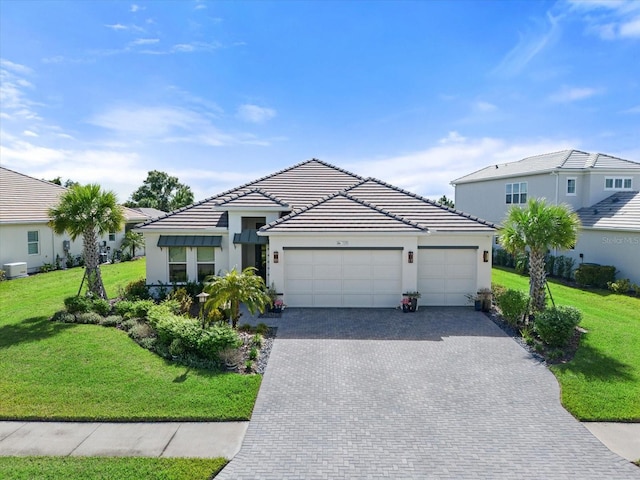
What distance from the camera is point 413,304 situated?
50.8ft

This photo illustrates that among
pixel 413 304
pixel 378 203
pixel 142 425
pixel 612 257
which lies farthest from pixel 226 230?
pixel 612 257

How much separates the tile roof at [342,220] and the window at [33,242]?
57.0 feet

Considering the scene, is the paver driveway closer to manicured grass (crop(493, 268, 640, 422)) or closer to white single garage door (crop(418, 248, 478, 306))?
manicured grass (crop(493, 268, 640, 422))

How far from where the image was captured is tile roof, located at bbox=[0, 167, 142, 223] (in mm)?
22797

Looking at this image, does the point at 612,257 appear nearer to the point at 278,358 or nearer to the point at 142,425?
the point at 278,358

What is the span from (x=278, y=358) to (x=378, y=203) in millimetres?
10349

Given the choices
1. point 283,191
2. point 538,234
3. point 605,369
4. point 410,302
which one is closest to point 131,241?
point 283,191

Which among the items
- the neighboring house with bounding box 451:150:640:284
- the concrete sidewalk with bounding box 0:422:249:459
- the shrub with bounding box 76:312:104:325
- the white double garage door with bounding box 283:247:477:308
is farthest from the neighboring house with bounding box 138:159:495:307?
the neighboring house with bounding box 451:150:640:284

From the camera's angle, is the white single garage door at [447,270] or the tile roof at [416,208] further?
the tile roof at [416,208]

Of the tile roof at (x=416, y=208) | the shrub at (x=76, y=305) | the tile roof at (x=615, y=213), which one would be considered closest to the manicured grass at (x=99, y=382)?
the shrub at (x=76, y=305)

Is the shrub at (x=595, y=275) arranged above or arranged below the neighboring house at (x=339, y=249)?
below

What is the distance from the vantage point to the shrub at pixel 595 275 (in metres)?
20.7

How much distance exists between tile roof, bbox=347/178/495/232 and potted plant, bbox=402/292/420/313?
9.76 ft

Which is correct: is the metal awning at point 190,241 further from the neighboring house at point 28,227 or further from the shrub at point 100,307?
the neighboring house at point 28,227
